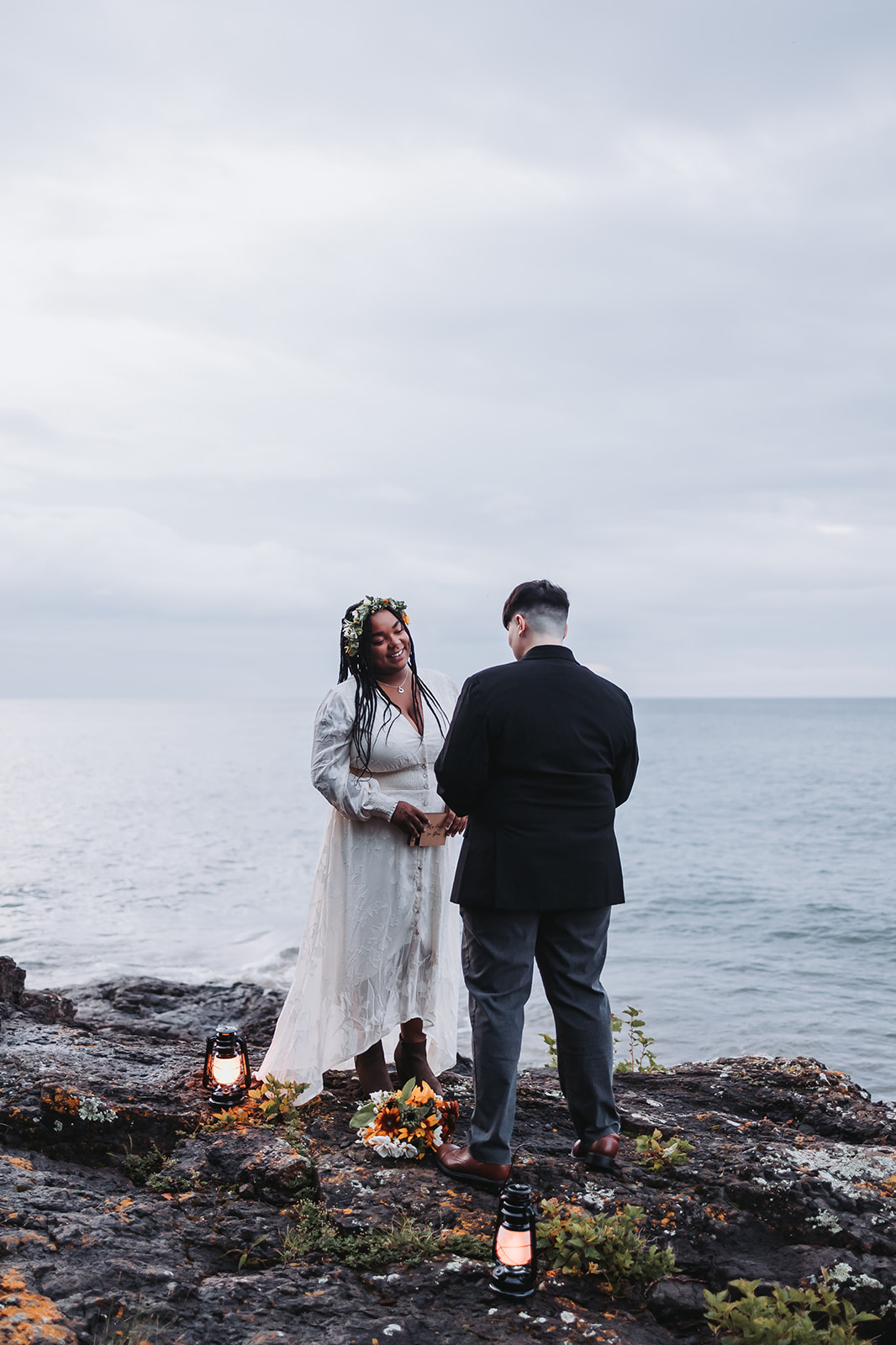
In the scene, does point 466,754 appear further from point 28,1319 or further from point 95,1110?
point 95,1110

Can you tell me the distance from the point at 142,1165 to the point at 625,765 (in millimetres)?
2777

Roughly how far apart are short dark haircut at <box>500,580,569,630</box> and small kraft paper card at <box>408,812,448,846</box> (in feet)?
3.84

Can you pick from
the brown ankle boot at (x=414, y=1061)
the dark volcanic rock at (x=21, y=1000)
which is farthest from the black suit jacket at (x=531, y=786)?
the dark volcanic rock at (x=21, y=1000)

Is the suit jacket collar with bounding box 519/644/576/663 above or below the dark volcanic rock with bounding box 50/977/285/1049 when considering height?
above

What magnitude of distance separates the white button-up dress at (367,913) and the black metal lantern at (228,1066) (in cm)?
13

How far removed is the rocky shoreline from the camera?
9.90 feet

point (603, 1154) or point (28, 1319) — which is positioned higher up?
point (28, 1319)

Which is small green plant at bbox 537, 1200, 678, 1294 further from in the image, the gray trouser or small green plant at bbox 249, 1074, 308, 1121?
small green plant at bbox 249, 1074, 308, 1121

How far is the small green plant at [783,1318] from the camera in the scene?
2.86 meters

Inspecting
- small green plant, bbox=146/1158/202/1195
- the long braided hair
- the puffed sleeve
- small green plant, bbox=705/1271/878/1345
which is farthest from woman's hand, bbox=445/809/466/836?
small green plant, bbox=705/1271/878/1345

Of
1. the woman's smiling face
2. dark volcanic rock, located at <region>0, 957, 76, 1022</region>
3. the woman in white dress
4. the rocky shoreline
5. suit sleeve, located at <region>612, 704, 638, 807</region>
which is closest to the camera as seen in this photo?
the rocky shoreline

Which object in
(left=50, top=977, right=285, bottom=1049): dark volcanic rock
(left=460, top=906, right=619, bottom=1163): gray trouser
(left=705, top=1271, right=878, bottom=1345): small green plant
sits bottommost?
(left=50, top=977, right=285, bottom=1049): dark volcanic rock

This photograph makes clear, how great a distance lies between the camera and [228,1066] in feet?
15.9

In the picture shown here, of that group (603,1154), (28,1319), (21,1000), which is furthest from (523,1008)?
(21,1000)
